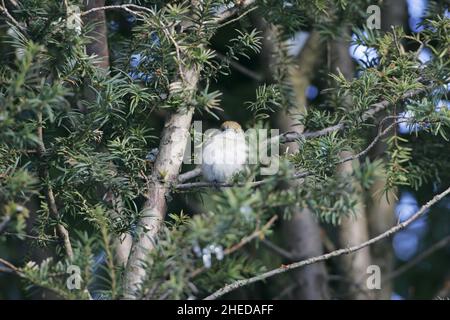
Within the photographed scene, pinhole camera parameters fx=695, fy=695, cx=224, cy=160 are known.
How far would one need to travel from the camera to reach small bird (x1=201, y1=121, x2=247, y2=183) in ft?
12.3

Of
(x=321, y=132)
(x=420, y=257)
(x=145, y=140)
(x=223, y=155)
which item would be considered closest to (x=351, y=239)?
(x=420, y=257)

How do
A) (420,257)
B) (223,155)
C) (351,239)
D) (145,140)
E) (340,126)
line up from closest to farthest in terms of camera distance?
(145,140)
(340,126)
(223,155)
(420,257)
(351,239)

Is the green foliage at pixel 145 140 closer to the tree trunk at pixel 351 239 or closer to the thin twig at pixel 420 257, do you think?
the tree trunk at pixel 351 239

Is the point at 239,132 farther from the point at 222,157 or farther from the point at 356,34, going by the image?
the point at 356,34

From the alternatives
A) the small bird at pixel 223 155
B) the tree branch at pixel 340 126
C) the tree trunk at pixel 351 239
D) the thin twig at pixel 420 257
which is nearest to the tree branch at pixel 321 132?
the tree branch at pixel 340 126

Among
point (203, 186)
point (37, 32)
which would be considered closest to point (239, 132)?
point (203, 186)

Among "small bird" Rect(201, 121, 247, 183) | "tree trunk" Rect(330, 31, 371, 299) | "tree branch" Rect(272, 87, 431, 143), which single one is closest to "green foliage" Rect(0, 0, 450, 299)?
"tree branch" Rect(272, 87, 431, 143)

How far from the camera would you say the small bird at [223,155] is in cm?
376

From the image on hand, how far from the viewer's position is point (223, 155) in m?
3.86

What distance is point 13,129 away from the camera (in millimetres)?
2492

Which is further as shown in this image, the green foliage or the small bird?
the small bird

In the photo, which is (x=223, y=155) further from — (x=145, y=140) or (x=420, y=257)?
(x=420, y=257)

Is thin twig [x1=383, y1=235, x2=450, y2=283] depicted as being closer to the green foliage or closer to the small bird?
the green foliage
